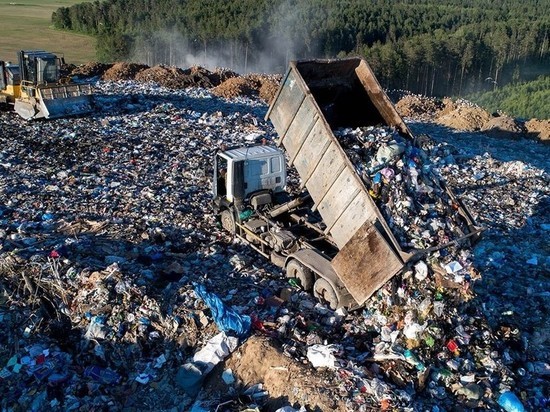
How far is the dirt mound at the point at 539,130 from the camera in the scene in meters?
17.3

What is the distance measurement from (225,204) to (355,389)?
4.28 metres

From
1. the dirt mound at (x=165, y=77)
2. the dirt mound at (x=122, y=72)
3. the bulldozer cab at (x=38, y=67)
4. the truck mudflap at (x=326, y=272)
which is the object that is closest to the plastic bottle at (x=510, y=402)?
the truck mudflap at (x=326, y=272)

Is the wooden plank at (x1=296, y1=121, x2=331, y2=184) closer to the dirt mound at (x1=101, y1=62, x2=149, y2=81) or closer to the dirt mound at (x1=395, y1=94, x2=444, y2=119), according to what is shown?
the dirt mound at (x1=395, y1=94, x2=444, y2=119)

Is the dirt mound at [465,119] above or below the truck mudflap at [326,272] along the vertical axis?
below

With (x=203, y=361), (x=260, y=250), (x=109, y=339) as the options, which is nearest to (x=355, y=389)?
(x=203, y=361)

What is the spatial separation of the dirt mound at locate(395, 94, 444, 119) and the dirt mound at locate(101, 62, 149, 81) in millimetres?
12151

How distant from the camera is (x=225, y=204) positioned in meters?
8.23

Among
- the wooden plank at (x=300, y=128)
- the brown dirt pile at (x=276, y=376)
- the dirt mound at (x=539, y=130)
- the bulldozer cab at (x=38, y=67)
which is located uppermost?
the wooden plank at (x=300, y=128)

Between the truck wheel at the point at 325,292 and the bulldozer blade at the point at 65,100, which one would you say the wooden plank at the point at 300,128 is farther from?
the bulldozer blade at the point at 65,100

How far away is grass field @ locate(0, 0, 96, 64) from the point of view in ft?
137

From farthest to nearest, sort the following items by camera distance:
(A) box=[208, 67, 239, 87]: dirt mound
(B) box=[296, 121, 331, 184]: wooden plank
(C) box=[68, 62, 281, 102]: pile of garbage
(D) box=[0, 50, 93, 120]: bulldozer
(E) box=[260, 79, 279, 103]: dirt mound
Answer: (A) box=[208, 67, 239, 87]: dirt mound < (E) box=[260, 79, 279, 103]: dirt mound < (C) box=[68, 62, 281, 102]: pile of garbage < (D) box=[0, 50, 93, 120]: bulldozer < (B) box=[296, 121, 331, 184]: wooden plank

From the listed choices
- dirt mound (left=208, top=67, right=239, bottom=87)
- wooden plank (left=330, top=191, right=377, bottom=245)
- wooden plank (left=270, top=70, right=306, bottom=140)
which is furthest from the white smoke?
wooden plank (left=330, top=191, right=377, bottom=245)

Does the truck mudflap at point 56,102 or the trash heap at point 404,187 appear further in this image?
the truck mudflap at point 56,102

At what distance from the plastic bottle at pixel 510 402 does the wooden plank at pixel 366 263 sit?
5.16ft
